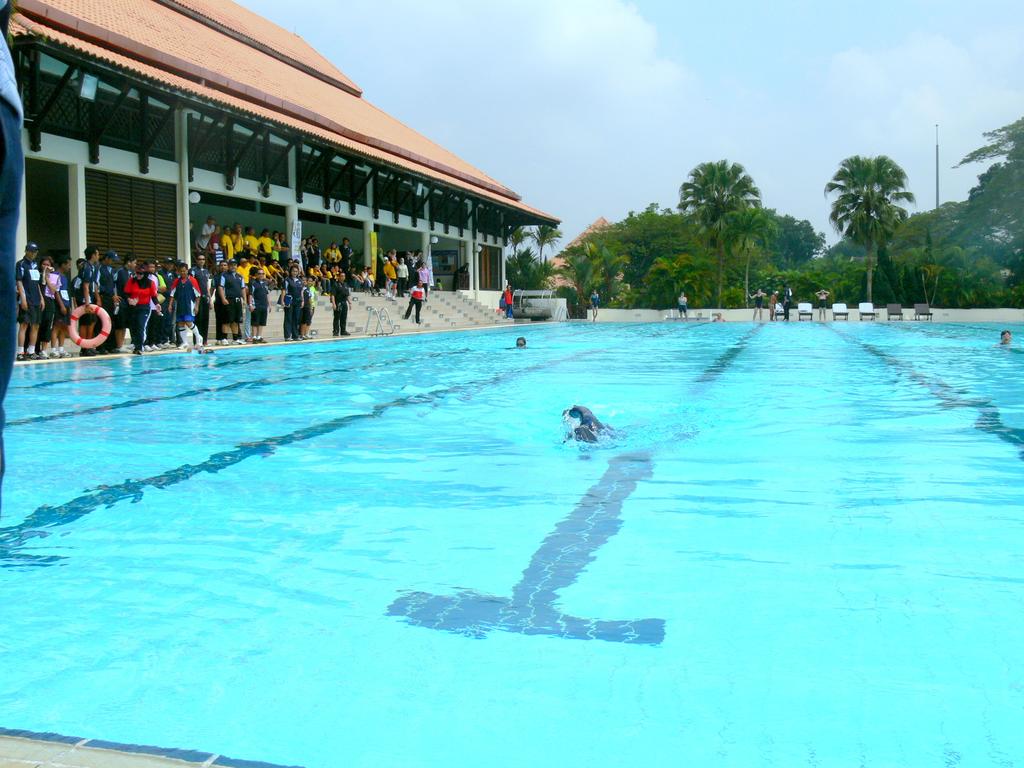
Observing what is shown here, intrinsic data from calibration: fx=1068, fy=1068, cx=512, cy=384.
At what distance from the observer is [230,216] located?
1040 inches

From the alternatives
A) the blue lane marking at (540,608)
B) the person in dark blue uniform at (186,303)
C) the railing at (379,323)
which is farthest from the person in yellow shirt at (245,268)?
the blue lane marking at (540,608)

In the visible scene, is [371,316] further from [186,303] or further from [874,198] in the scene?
[874,198]

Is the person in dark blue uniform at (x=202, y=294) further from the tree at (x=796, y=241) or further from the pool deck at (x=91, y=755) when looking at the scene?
the tree at (x=796, y=241)

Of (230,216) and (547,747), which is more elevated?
(230,216)

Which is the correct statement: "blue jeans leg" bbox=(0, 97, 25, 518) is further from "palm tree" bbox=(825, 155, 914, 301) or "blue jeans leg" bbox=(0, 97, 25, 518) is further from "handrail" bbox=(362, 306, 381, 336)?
"palm tree" bbox=(825, 155, 914, 301)

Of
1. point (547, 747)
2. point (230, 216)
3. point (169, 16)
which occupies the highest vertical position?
point (169, 16)

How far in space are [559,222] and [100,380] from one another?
3373 centimetres

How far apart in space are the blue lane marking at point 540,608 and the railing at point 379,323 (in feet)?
71.9

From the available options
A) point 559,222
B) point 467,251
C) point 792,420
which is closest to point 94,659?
point 792,420

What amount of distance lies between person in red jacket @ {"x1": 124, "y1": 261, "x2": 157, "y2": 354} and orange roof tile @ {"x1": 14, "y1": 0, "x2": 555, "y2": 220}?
340 centimetres

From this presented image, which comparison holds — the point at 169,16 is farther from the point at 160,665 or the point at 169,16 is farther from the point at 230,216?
the point at 160,665

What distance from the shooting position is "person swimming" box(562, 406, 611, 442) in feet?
23.8

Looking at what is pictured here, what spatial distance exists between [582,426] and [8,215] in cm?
597

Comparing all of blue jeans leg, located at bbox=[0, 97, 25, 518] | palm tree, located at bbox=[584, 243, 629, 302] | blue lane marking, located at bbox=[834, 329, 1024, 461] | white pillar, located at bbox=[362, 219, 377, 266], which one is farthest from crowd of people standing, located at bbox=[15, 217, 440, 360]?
palm tree, located at bbox=[584, 243, 629, 302]
